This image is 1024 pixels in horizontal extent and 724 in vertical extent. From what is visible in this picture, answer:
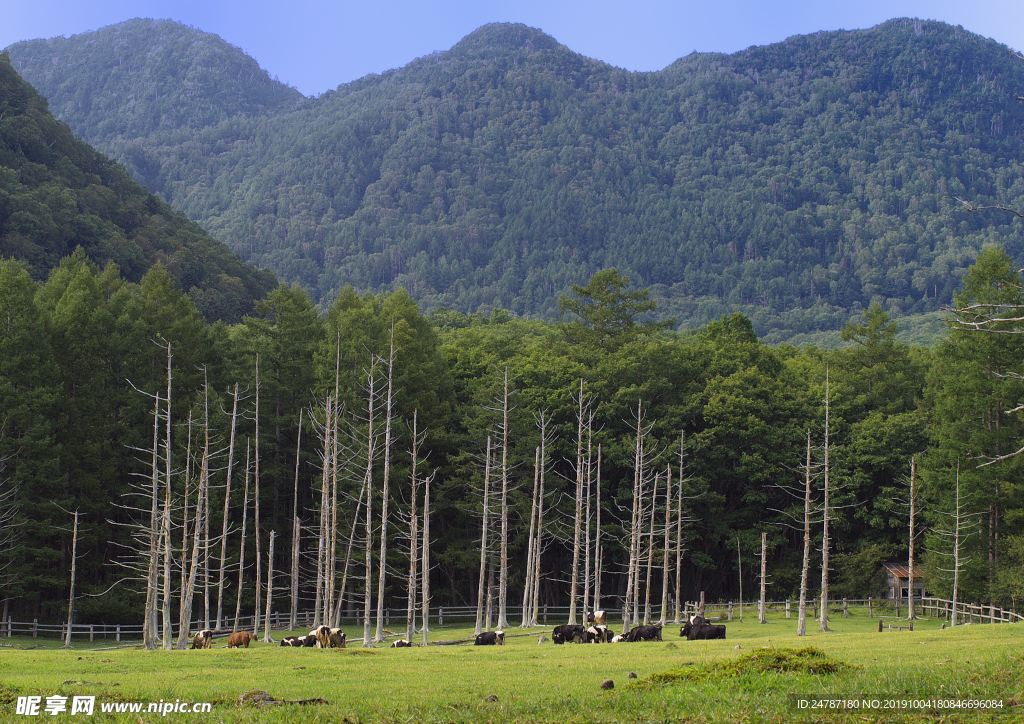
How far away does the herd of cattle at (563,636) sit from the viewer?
29.5 m

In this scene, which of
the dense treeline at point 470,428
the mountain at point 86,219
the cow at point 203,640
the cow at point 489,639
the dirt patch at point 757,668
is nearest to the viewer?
the dirt patch at point 757,668

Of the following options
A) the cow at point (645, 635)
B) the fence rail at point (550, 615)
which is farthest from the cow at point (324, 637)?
the fence rail at point (550, 615)

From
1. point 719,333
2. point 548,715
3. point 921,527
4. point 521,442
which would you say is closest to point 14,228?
point 521,442

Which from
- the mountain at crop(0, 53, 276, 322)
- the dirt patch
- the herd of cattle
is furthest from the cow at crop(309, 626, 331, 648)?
the mountain at crop(0, 53, 276, 322)

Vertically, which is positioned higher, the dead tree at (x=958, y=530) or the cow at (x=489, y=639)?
the dead tree at (x=958, y=530)

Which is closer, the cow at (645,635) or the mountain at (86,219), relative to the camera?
the cow at (645,635)

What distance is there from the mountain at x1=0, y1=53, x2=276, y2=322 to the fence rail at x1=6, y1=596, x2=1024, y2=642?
42.0 m

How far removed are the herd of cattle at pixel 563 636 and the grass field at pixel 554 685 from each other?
692 cm

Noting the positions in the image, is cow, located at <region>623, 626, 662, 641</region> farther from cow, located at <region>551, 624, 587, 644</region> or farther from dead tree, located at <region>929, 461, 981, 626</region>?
dead tree, located at <region>929, 461, 981, 626</region>

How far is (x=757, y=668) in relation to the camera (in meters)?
13.9

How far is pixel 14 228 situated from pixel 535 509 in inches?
2246

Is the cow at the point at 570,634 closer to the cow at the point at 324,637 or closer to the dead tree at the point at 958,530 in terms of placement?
the cow at the point at 324,637

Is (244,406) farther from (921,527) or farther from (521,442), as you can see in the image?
(921,527)

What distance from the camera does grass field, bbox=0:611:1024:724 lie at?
37.3 ft
